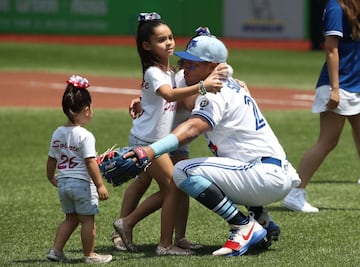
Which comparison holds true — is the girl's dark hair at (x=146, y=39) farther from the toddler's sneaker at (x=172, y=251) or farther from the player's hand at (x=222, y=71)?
the toddler's sneaker at (x=172, y=251)

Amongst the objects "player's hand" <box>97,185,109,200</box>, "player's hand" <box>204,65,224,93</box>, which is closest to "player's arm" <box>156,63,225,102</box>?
"player's hand" <box>204,65,224,93</box>

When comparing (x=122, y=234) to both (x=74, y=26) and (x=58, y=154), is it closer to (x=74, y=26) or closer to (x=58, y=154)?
(x=58, y=154)

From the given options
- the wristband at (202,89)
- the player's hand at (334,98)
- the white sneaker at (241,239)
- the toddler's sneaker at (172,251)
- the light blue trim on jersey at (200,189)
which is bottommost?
the toddler's sneaker at (172,251)

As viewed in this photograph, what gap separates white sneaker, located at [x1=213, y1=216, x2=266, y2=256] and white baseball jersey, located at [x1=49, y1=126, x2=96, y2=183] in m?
1.01

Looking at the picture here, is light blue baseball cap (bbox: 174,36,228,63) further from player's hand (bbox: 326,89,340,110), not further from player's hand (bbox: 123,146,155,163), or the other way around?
player's hand (bbox: 326,89,340,110)

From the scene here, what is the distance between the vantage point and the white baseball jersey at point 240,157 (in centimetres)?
689

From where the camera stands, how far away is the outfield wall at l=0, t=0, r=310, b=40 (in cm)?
3412

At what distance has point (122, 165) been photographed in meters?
6.49

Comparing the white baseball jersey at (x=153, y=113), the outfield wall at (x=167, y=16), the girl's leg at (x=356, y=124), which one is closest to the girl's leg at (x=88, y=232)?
the white baseball jersey at (x=153, y=113)

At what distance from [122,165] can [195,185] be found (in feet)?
1.93

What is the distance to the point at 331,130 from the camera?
9.12 meters

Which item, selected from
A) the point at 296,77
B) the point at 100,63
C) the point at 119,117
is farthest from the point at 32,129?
the point at 100,63

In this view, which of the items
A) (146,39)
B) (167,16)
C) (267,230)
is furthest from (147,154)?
(167,16)

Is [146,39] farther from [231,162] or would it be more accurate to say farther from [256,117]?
[231,162]
